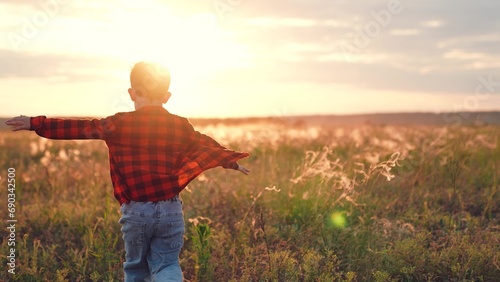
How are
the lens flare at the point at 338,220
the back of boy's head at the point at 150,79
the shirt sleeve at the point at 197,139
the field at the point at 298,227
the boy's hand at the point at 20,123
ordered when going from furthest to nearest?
1. the lens flare at the point at 338,220
2. the field at the point at 298,227
3. the shirt sleeve at the point at 197,139
4. the back of boy's head at the point at 150,79
5. the boy's hand at the point at 20,123

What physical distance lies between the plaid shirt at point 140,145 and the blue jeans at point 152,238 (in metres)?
0.08

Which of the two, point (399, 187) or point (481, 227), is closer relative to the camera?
point (481, 227)

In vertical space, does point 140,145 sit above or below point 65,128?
below

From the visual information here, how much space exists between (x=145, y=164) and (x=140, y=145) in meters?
0.14

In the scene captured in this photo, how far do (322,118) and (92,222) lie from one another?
238 feet

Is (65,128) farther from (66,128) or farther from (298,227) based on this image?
(298,227)

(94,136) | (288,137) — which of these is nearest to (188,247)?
(94,136)

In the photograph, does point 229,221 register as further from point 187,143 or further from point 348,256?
point 187,143

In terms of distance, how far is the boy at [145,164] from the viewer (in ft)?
12.8

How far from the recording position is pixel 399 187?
787 cm

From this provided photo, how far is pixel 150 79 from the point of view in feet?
13.0

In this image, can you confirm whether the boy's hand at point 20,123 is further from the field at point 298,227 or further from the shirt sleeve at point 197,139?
the field at point 298,227

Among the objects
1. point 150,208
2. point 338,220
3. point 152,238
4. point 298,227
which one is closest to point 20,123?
point 150,208

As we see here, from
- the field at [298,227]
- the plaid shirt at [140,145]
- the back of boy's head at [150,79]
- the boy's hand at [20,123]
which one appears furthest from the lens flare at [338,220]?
the boy's hand at [20,123]
